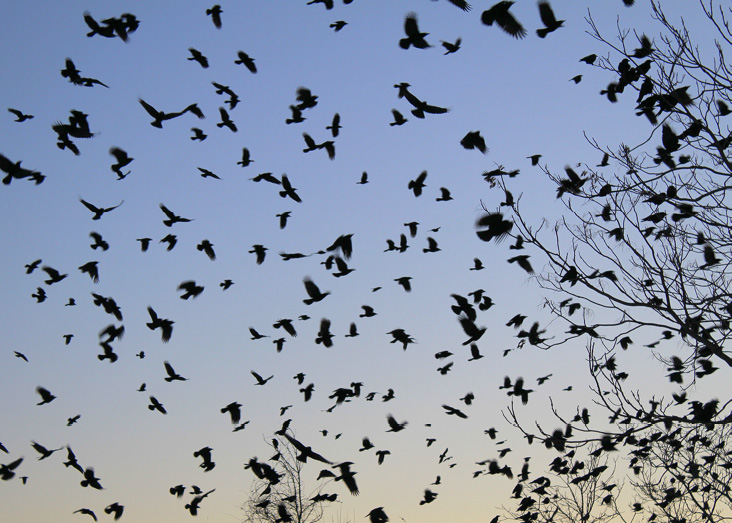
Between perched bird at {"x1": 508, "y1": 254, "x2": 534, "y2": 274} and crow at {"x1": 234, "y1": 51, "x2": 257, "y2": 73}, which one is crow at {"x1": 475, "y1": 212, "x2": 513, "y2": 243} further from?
crow at {"x1": 234, "y1": 51, "x2": 257, "y2": 73}

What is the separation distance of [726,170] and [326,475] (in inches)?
259

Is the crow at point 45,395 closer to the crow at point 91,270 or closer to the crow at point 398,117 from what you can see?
the crow at point 91,270

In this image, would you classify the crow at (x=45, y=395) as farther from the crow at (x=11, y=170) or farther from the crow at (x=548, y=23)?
the crow at (x=548, y=23)

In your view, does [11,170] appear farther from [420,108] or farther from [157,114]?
[420,108]

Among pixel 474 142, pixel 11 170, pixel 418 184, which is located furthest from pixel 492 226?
pixel 11 170

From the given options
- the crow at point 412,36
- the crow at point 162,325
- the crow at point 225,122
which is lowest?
the crow at point 162,325

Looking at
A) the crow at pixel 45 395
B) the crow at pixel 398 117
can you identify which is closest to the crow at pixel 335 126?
the crow at pixel 398 117

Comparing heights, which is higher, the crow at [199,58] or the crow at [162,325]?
the crow at [199,58]

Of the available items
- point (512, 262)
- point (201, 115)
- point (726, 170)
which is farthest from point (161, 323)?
point (726, 170)

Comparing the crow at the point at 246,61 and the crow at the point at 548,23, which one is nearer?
Answer: the crow at the point at 548,23

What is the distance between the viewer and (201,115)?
12578mm

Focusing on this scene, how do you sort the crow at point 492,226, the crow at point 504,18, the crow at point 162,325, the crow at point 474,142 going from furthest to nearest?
the crow at point 162,325 → the crow at point 474,142 → the crow at point 492,226 → the crow at point 504,18

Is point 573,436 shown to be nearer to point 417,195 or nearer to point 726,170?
point 726,170

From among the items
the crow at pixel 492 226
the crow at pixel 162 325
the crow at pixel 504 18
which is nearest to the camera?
the crow at pixel 504 18
